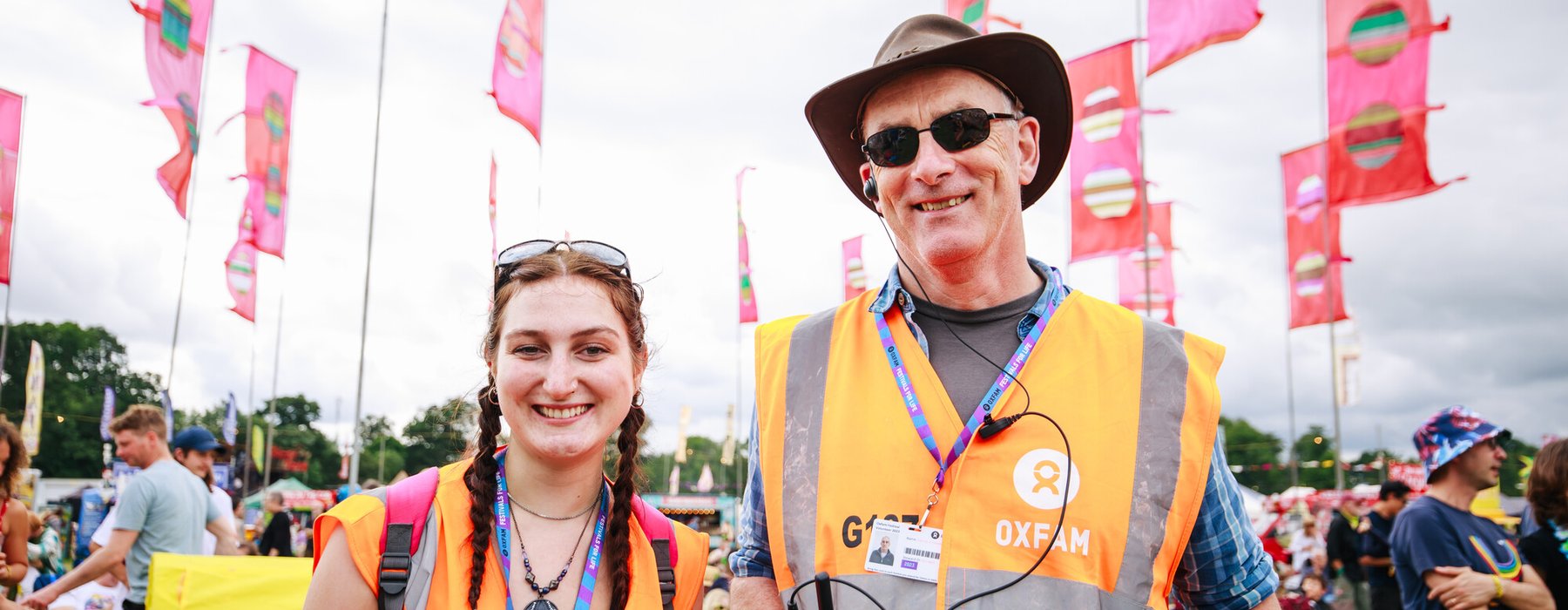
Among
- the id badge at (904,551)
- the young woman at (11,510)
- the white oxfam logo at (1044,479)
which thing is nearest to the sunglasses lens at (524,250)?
the id badge at (904,551)

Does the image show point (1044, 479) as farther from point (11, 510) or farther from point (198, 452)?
point (198, 452)

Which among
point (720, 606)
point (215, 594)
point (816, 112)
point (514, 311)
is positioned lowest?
point (720, 606)

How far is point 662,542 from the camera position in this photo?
2.30 metres

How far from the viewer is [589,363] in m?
2.18

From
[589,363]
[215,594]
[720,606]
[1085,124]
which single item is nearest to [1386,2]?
[1085,124]

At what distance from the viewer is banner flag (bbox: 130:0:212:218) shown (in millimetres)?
9695

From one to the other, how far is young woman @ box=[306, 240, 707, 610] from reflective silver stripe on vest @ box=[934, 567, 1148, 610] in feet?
2.66

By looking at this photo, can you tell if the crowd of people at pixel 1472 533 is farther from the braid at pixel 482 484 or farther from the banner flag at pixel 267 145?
the banner flag at pixel 267 145

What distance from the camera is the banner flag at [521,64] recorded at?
32.9ft

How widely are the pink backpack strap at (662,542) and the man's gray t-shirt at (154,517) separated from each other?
4.13 metres

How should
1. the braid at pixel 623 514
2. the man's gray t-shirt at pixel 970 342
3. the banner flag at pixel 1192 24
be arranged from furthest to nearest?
the banner flag at pixel 1192 24 → the braid at pixel 623 514 → the man's gray t-shirt at pixel 970 342

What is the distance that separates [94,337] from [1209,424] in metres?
89.5

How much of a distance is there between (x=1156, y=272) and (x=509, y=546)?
16.3 meters

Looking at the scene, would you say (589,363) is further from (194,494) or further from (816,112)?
(194,494)
